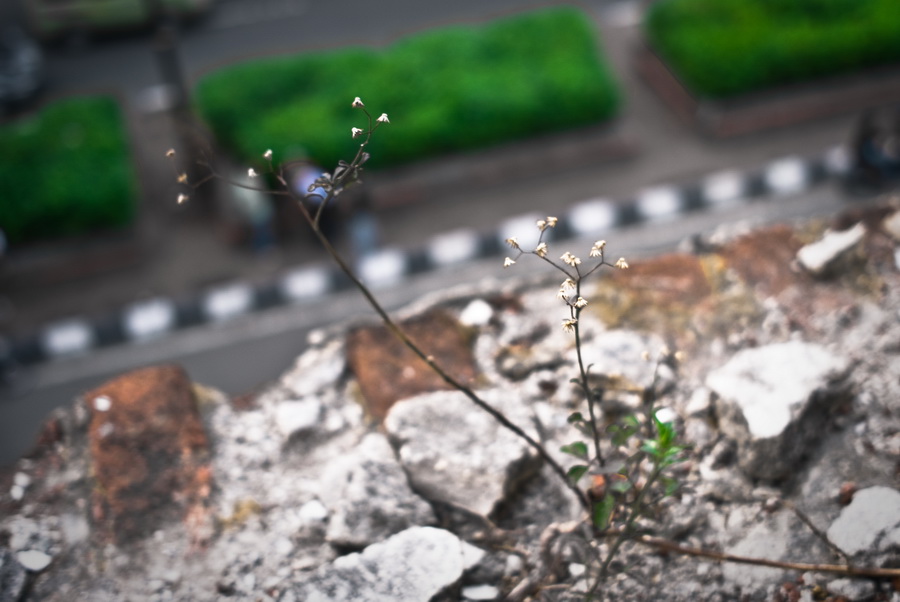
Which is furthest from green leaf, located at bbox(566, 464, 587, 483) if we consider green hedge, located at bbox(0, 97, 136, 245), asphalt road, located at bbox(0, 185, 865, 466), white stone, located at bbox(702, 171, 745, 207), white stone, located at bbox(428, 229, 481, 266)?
green hedge, located at bbox(0, 97, 136, 245)

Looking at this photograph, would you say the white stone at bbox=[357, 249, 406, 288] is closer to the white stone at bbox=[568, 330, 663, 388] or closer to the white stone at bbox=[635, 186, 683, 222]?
the white stone at bbox=[635, 186, 683, 222]

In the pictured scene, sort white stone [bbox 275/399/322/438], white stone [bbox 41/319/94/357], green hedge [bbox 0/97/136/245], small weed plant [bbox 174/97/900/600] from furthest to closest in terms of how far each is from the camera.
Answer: green hedge [bbox 0/97/136/245]
white stone [bbox 41/319/94/357]
white stone [bbox 275/399/322/438]
small weed plant [bbox 174/97/900/600]

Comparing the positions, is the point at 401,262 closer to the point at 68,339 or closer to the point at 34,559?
the point at 68,339

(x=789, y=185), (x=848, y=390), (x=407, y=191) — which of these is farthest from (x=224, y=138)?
(x=848, y=390)

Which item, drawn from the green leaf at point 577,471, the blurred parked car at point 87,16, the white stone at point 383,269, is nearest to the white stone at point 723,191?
the white stone at point 383,269

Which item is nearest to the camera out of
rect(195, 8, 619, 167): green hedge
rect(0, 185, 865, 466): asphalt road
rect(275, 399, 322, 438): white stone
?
rect(275, 399, 322, 438): white stone

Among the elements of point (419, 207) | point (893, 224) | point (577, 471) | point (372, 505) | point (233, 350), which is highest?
point (419, 207)

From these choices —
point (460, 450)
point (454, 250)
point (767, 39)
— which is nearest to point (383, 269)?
point (454, 250)
